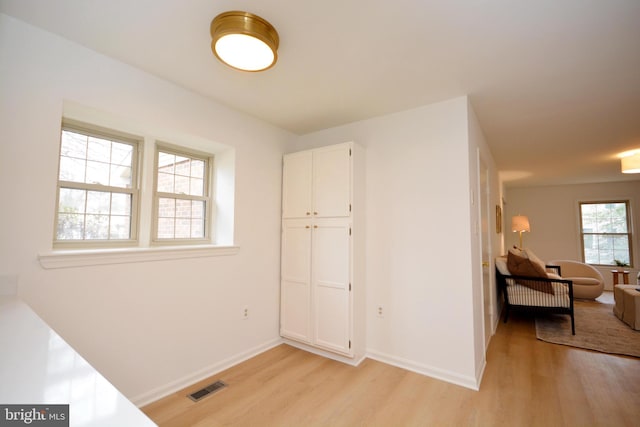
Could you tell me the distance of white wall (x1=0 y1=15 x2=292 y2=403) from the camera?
1.64m

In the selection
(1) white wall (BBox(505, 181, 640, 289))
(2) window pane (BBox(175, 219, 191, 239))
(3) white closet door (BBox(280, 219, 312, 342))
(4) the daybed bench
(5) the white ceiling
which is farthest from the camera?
(1) white wall (BBox(505, 181, 640, 289))

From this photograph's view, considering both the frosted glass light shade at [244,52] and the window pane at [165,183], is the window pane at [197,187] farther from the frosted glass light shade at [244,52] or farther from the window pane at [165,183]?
the frosted glass light shade at [244,52]

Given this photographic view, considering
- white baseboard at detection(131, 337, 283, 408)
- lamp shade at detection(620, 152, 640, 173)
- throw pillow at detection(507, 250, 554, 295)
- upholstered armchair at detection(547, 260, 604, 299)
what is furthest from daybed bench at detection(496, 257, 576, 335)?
white baseboard at detection(131, 337, 283, 408)

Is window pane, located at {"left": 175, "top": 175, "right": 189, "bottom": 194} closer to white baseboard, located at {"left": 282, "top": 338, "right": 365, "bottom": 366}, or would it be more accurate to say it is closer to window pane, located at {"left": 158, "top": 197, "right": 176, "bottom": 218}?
window pane, located at {"left": 158, "top": 197, "right": 176, "bottom": 218}

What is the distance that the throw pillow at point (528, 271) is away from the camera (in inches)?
146

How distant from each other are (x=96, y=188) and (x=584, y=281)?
24.2ft

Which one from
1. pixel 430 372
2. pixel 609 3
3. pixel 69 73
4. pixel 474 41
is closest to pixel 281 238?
pixel 430 372

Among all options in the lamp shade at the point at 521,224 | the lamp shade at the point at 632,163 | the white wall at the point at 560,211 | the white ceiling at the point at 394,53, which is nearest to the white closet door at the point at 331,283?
the white ceiling at the point at 394,53

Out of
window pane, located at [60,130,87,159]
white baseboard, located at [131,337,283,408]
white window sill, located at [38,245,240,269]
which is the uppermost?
window pane, located at [60,130,87,159]

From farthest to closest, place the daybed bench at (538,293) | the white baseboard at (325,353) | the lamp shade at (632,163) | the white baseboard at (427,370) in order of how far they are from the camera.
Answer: the lamp shade at (632,163)
the daybed bench at (538,293)
the white baseboard at (325,353)
the white baseboard at (427,370)

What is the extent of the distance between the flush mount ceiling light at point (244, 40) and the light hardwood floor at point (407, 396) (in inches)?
90.9

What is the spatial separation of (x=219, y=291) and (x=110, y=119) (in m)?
1.60

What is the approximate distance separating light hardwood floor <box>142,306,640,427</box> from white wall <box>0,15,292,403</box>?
327mm

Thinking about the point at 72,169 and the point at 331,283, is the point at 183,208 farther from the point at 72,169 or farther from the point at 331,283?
the point at 331,283
